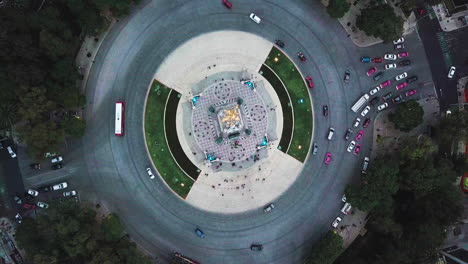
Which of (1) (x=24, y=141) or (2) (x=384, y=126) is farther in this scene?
(2) (x=384, y=126)

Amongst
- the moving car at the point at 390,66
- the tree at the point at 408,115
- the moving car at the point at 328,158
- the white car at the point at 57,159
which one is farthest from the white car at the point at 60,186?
the moving car at the point at 390,66

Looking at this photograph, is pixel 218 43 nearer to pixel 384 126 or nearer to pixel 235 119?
pixel 235 119

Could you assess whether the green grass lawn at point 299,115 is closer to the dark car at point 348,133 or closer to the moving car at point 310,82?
the moving car at point 310,82

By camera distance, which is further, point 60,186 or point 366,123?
point 366,123

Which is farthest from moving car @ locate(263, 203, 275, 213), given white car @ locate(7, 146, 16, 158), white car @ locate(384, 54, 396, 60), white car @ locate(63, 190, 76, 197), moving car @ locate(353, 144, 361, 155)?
white car @ locate(7, 146, 16, 158)

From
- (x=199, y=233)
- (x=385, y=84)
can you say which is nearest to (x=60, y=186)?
(x=199, y=233)

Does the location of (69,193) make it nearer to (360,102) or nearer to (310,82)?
(310,82)

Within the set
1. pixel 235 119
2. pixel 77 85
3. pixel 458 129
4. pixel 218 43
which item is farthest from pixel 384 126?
pixel 77 85

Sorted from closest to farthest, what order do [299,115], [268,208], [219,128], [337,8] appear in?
[337,8]
[219,128]
[268,208]
[299,115]
